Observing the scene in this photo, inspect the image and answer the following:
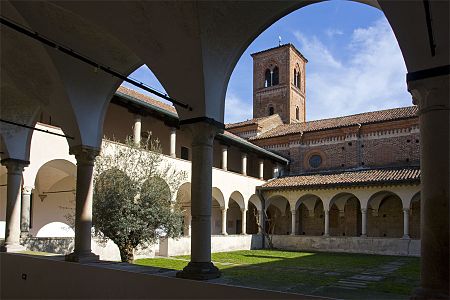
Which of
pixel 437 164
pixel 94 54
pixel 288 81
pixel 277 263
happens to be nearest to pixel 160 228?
pixel 277 263

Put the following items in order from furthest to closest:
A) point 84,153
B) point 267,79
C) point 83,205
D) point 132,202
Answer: point 267,79 < point 132,202 < point 84,153 < point 83,205

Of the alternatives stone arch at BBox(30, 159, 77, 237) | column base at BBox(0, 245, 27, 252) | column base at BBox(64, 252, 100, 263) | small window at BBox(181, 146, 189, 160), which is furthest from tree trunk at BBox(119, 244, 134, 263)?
small window at BBox(181, 146, 189, 160)

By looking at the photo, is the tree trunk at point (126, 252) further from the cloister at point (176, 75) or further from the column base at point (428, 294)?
the column base at point (428, 294)

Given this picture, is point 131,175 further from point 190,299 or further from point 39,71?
point 190,299

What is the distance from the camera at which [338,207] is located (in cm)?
2623

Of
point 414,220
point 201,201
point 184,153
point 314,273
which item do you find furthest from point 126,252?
point 414,220

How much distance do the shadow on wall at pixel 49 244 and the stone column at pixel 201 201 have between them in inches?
345

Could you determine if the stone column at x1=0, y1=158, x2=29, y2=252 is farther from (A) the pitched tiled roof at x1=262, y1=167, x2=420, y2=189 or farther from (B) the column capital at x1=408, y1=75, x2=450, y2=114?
(A) the pitched tiled roof at x1=262, y1=167, x2=420, y2=189

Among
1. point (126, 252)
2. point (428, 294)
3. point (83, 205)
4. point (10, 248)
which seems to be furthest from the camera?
point (126, 252)

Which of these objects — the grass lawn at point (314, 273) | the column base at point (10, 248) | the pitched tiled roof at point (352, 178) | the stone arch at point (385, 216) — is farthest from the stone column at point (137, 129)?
the stone arch at point (385, 216)

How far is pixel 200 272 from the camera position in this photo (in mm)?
5438

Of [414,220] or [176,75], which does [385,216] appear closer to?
[414,220]

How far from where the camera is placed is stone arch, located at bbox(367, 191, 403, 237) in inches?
957

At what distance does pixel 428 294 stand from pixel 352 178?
21.0 m
